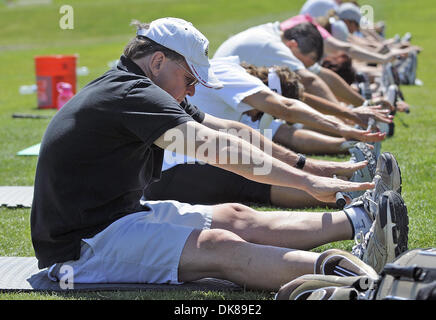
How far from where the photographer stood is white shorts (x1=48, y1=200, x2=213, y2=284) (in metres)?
3.38

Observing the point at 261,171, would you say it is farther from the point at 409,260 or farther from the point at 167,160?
the point at 167,160

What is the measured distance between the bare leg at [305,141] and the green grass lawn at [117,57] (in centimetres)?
65

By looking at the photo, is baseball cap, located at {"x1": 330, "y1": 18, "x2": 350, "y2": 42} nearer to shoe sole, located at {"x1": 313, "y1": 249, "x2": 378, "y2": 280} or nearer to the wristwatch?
the wristwatch

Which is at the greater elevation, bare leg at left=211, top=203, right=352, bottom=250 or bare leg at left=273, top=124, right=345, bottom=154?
bare leg at left=211, top=203, right=352, bottom=250

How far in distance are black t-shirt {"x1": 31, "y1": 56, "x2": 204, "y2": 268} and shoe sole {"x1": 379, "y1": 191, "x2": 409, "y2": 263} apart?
3.20 ft

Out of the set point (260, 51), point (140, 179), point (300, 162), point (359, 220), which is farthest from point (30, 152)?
point (359, 220)

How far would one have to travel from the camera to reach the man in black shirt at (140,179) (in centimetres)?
323

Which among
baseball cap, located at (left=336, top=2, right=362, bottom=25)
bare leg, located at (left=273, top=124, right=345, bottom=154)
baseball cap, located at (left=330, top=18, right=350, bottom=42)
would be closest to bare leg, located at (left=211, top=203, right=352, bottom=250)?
bare leg, located at (left=273, top=124, right=345, bottom=154)

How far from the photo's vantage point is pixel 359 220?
378cm

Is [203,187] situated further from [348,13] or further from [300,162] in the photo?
[348,13]

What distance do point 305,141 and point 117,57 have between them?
50.0 feet

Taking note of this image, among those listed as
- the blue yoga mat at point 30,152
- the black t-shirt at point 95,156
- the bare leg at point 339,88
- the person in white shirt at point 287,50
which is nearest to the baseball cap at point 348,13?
the bare leg at point 339,88

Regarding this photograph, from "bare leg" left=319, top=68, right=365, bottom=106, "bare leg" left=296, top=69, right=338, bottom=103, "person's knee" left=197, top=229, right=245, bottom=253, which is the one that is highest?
"person's knee" left=197, top=229, right=245, bottom=253
